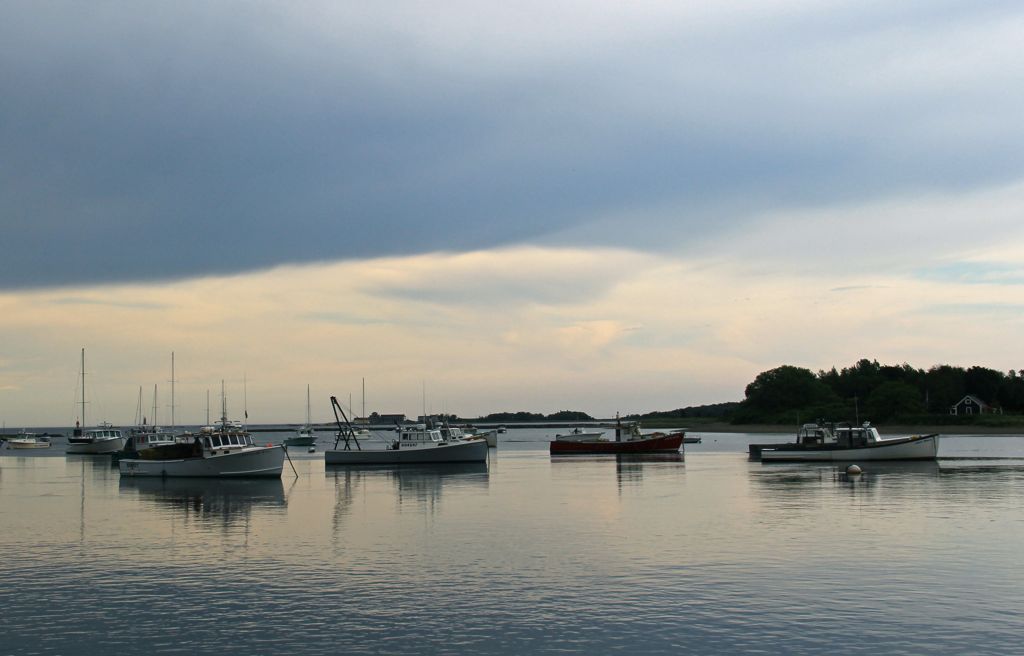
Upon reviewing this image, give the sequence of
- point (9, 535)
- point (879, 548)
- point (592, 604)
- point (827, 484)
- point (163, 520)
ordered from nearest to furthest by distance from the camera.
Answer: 1. point (592, 604)
2. point (879, 548)
3. point (9, 535)
4. point (163, 520)
5. point (827, 484)

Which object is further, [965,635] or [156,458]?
[156,458]

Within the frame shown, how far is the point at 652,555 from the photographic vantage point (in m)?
28.2

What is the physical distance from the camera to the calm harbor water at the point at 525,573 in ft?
61.4

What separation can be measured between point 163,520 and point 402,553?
15.4m

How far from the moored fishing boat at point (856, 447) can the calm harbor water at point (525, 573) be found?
24.1 m

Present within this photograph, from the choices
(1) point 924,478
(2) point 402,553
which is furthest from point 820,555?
(1) point 924,478

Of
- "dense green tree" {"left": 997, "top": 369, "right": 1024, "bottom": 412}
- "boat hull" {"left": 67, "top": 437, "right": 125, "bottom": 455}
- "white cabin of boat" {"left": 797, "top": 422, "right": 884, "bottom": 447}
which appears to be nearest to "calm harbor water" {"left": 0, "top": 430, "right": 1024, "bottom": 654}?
"white cabin of boat" {"left": 797, "top": 422, "right": 884, "bottom": 447}

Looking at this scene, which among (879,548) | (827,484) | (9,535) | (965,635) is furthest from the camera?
(827,484)

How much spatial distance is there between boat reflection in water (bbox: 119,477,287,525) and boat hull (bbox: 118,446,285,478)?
0.44m

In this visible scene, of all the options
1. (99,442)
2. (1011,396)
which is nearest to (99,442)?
(99,442)

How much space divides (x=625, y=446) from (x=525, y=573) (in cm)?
8078

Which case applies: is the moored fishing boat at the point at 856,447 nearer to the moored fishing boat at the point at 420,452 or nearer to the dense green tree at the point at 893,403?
the moored fishing boat at the point at 420,452

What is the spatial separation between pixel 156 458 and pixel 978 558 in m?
55.3

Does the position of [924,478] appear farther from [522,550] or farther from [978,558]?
[522,550]
